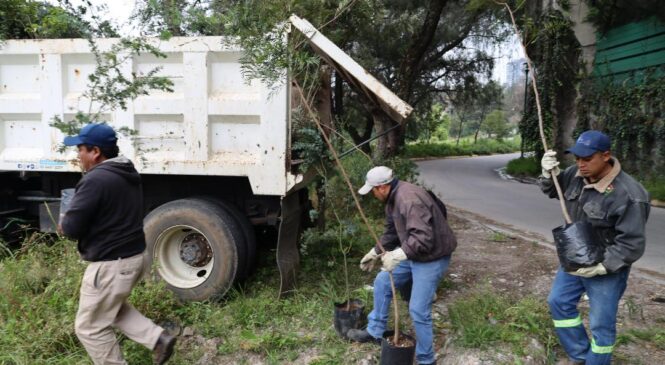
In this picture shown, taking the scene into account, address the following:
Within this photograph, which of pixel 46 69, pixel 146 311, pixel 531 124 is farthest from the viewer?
pixel 531 124

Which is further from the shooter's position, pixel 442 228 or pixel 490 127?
pixel 490 127

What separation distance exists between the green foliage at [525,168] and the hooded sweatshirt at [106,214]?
14.5 metres

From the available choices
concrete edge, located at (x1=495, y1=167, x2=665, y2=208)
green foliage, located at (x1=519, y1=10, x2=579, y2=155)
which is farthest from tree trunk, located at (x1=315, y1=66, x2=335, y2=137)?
green foliage, located at (x1=519, y1=10, x2=579, y2=155)

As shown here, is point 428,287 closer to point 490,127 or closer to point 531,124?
point 531,124

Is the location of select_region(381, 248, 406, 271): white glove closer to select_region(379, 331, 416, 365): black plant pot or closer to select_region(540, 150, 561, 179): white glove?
select_region(379, 331, 416, 365): black plant pot

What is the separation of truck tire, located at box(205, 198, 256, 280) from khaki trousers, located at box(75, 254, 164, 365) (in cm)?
121

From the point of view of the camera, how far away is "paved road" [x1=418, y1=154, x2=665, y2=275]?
6486mm

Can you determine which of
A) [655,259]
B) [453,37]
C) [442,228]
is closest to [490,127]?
[453,37]

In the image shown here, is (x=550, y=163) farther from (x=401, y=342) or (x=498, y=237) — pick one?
(x=498, y=237)

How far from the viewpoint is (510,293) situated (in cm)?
437

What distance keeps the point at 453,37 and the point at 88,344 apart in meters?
16.6

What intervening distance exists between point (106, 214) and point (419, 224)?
1.90 meters

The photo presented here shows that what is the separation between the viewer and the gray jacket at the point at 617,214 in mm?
2770

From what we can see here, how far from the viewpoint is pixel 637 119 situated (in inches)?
445
